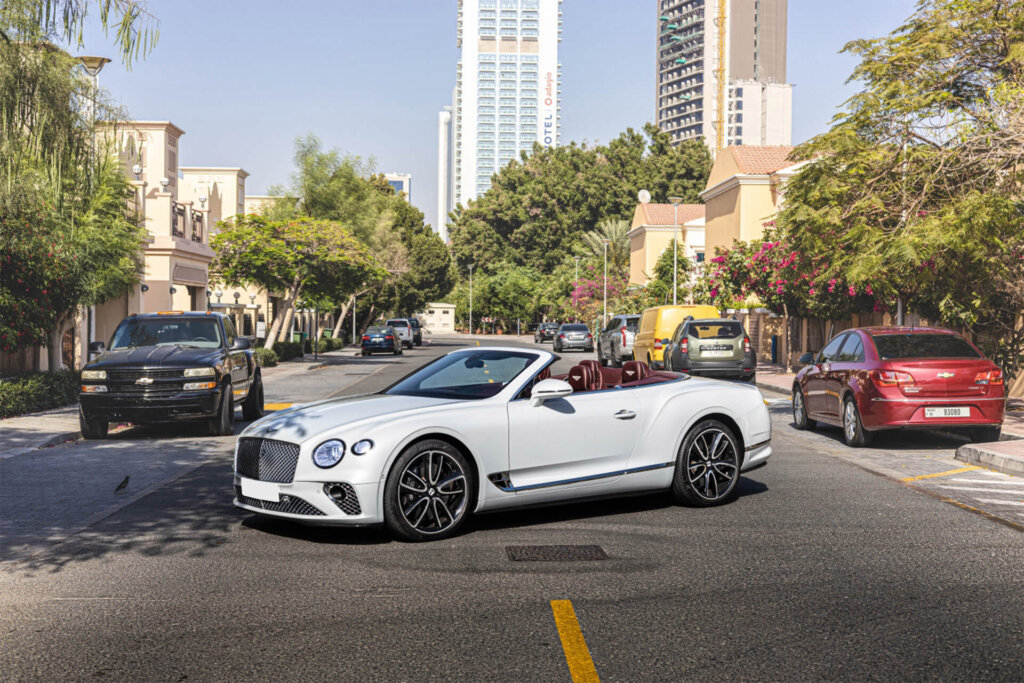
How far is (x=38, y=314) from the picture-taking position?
719 inches

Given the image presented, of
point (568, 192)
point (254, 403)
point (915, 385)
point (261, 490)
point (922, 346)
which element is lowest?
point (254, 403)

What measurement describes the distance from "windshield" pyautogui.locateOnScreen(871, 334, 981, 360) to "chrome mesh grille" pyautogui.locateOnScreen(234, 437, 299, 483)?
8.65 meters

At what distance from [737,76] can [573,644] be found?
196211mm

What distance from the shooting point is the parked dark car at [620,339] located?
3500 centimetres

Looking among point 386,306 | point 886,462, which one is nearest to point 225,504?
point 886,462

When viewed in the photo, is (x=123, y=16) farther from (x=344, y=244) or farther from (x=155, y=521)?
(x=344, y=244)

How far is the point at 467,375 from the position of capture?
8289mm

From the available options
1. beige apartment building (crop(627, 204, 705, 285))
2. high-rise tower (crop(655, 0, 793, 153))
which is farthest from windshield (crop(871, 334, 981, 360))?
high-rise tower (crop(655, 0, 793, 153))

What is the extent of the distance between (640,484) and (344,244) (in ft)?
107

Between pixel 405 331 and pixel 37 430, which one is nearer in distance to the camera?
pixel 37 430

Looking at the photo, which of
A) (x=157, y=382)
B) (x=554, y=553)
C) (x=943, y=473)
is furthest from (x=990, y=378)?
(x=157, y=382)

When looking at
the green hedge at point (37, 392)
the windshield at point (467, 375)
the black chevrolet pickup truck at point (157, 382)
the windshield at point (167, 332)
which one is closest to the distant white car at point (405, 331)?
the green hedge at point (37, 392)

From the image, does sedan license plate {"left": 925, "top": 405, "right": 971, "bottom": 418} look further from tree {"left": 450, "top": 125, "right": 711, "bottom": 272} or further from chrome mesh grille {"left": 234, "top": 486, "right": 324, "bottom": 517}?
tree {"left": 450, "top": 125, "right": 711, "bottom": 272}

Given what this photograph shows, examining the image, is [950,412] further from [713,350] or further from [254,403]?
[713,350]
